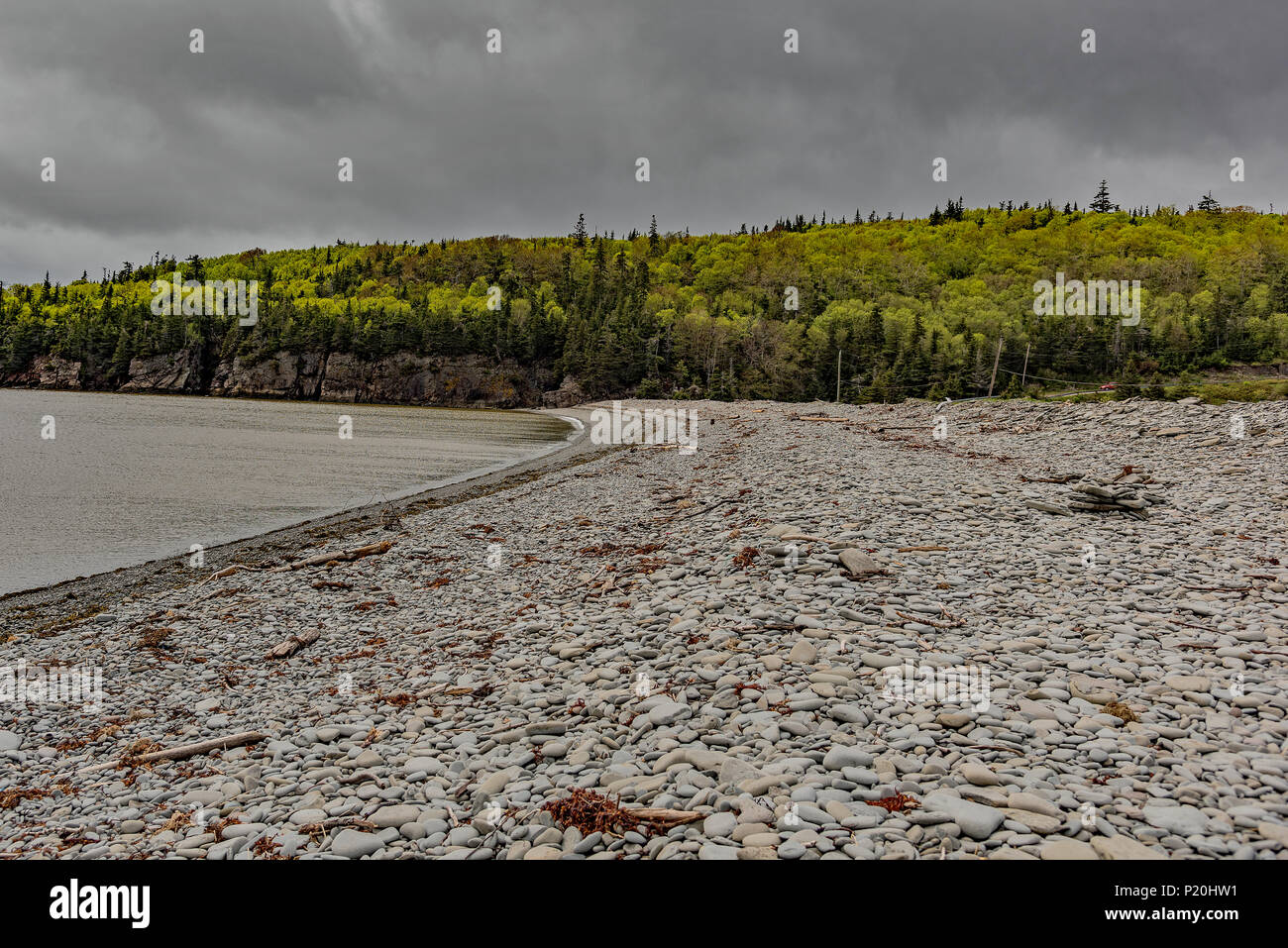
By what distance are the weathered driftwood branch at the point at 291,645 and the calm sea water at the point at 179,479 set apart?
9790mm

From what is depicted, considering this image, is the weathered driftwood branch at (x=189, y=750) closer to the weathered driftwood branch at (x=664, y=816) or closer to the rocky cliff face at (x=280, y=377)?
the weathered driftwood branch at (x=664, y=816)

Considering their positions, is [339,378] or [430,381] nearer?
[430,381]

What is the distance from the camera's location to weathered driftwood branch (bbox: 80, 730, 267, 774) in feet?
24.2

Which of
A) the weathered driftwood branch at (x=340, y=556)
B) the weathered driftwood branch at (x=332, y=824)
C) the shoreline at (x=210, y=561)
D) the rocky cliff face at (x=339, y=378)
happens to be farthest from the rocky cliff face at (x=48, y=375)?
the weathered driftwood branch at (x=332, y=824)

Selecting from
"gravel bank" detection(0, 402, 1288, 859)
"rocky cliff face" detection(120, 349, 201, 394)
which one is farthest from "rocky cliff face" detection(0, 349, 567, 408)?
"gravel bank" detection(0, 402, 1288, 859)

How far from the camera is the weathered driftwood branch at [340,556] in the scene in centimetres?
1627

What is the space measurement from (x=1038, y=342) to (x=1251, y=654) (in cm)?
9339

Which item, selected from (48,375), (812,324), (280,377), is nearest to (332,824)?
(812,324)

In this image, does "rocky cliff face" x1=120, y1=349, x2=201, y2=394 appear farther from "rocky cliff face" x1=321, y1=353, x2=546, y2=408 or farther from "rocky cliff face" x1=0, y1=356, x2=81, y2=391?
"rocky cliff face" x1=321, y1=353, x2=546, y2=408

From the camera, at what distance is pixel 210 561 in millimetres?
17984

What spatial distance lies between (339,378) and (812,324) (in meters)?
109

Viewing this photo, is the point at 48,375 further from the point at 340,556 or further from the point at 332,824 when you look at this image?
the point at 332,824
